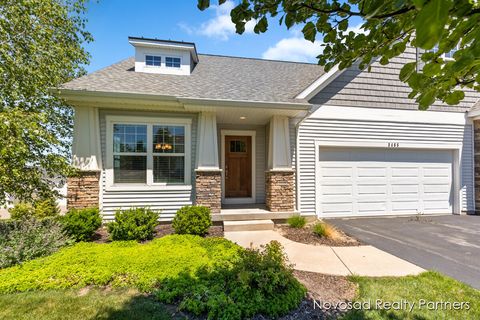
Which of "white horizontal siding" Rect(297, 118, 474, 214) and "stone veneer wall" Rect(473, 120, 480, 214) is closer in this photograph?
"white horizontal siding" Rect(297, 118, 474, 214)

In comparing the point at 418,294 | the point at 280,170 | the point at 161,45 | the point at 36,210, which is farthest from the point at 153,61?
the point at 418,294

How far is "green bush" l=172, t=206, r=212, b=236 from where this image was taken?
222 inches

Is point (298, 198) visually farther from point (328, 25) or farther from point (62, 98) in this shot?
point (62, 98)

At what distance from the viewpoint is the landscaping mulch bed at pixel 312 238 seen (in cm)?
527

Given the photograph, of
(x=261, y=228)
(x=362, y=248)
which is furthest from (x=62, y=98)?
(x=362, y=248)

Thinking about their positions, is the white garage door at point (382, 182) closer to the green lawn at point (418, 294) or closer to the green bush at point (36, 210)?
the green lawn at point (418, 294)

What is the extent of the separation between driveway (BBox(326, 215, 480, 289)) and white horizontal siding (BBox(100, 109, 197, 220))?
4.64 metres

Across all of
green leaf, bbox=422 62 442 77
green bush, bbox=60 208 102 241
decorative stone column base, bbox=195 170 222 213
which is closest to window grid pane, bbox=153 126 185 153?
decorative stone column base, bbox=195 170 222 213

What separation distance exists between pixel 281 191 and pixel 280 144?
4.54 feet

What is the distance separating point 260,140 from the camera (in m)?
8.26

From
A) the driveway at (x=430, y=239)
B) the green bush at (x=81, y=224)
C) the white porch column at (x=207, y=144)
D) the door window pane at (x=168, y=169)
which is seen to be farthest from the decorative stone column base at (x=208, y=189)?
the driveway at (x=430, y=239)

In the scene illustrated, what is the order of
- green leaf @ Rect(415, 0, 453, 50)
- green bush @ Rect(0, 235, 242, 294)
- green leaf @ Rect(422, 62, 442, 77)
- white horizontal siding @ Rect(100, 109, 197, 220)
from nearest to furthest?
green leaf @ Rect(415, 0, 453, 50) → green leaf @ Rect(422, 62, 442, 77) → green bush @ Rect(0, 235, 242, 294) → white horizontal siding @ Rect(100, 109, 197, 220)

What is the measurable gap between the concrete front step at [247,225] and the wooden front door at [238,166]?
192cm

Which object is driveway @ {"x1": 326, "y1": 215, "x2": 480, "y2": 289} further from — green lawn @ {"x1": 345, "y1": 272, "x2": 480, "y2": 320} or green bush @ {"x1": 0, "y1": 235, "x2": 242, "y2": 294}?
green bush @ {"x1": 0, "y1": 235, "x2": 242, "y2": 294}
